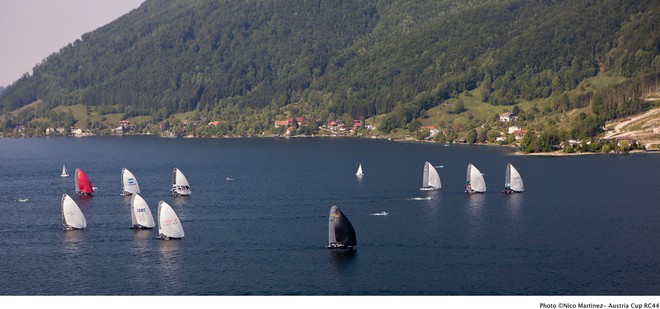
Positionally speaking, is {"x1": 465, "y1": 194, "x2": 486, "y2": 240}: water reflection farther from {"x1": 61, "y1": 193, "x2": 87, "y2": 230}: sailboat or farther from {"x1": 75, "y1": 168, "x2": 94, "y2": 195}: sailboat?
Answer: {"x1": 75, "y1": 168, "x2": 94, "y2": 195}: sailboat

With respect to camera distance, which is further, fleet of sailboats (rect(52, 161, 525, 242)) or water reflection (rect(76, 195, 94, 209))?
water reflection (rect(76, 195, 94, 209))

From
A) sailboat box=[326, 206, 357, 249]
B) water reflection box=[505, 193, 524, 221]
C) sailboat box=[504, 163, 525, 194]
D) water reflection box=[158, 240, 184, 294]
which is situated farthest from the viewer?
sailboat box=[504, 163, 525, 194]

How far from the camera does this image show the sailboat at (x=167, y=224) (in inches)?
5182

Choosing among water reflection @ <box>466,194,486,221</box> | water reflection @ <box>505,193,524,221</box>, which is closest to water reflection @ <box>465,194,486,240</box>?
water reflection @ <box>466,194,486,221</box>

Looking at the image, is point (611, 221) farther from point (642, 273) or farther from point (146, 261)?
point (146, 261)

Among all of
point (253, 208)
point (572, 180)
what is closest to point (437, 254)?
point (253, 208)

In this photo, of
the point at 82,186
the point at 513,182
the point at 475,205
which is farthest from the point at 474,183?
the point at 82,186

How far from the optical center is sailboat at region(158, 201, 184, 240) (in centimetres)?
13162

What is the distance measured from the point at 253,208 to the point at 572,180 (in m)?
75.0

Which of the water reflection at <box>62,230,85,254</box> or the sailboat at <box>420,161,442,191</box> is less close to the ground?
the sailboat at <box>420,161,442,191</box>

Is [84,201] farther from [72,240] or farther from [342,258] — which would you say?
[342,258]

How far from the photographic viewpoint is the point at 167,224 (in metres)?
132

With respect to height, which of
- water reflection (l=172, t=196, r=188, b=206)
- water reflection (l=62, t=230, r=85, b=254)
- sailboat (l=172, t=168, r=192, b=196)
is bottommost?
water reflection (l=62, t=230, r=85, b=254)
